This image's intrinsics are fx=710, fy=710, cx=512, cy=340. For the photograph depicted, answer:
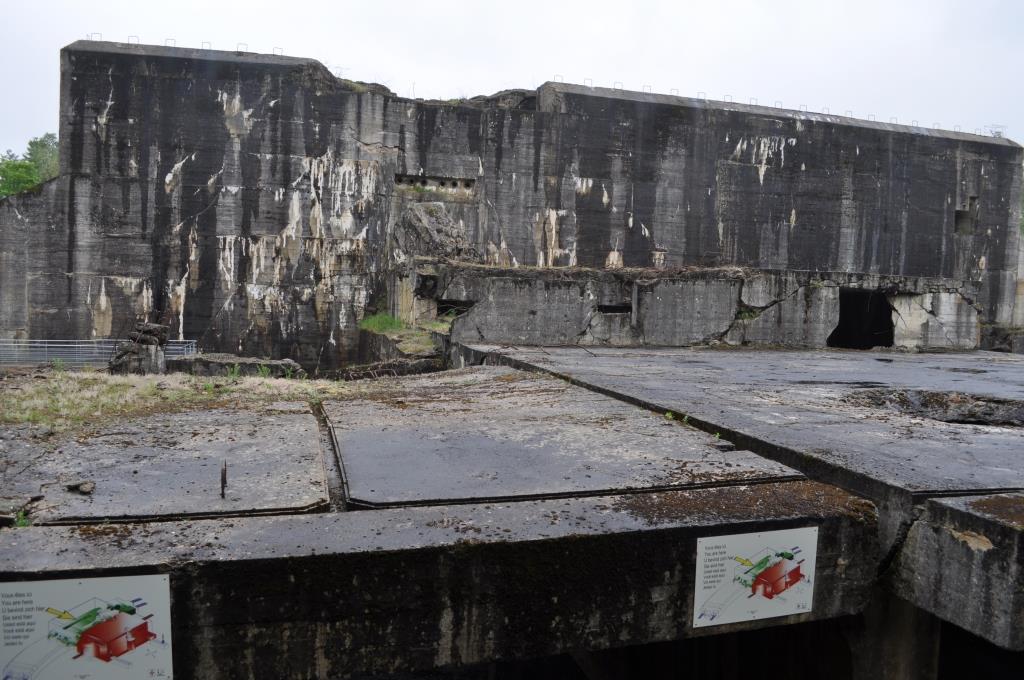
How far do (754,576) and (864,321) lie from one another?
10.4 meters

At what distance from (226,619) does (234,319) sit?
518 inches

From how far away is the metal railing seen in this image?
1302cm

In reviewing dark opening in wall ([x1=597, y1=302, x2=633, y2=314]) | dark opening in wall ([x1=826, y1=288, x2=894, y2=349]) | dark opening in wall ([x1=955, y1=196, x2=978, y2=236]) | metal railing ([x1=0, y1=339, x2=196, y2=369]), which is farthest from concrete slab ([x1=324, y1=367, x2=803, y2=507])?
dark opening in wall ([x1=955, y1=196, x2=978, y2=236])

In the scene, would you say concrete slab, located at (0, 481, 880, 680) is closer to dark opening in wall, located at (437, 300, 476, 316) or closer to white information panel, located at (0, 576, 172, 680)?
white information panel, located at (0, 576, 172, 680)

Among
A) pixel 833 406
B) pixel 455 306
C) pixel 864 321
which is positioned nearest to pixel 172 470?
pixel 833 406

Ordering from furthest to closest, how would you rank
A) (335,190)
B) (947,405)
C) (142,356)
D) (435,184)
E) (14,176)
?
1. (14,176)
2. (435,184)
3. (335,190)
4. (142,356)
5. (947,405)

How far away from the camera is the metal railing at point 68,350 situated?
513 inches

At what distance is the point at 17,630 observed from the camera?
1454 mm

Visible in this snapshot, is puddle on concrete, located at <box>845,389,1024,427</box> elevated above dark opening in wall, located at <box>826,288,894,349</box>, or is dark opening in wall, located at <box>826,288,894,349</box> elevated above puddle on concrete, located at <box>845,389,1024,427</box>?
dark opening in wall, located at <box>826,288,894,349</box>

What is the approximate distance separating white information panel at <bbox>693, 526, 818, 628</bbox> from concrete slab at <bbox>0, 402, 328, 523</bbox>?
39.8 inches

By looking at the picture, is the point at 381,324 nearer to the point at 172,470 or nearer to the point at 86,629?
the point at 172,470

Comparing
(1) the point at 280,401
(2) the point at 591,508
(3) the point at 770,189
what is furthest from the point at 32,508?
(3) the point at 770,189

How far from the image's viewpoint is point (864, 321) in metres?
11.0

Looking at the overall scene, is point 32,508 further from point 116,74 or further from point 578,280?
point 116,74
